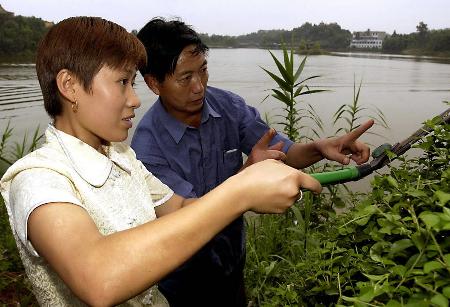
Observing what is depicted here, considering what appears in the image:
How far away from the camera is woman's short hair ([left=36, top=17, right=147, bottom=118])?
1201 millimetres

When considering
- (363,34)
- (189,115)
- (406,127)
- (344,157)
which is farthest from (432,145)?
(363,34)

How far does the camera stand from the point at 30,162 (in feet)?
3.51

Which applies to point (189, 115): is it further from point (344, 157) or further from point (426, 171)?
point (426, 171)

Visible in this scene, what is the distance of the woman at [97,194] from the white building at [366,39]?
3811 inches

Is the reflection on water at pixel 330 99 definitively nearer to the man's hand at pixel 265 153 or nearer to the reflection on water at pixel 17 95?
the reflection on water at pixel 17 95

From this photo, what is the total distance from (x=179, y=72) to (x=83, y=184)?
45.2 inches

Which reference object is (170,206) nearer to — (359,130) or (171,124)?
(171,124)

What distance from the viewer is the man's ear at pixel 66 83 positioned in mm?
1215

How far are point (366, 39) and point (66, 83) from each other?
99.8 m

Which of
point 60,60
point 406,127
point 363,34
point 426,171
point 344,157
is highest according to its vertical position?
point 363,34

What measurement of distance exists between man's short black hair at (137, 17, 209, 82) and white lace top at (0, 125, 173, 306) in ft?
2.63

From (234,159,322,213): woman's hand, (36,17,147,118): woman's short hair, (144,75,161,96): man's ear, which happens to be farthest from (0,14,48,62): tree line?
(234,159,322,213): woman's hand

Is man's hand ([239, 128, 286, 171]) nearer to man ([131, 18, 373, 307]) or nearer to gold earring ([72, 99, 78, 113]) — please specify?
man ([131, 18, 373, 307])

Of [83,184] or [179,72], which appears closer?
[83,184]
